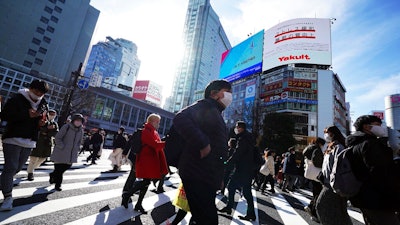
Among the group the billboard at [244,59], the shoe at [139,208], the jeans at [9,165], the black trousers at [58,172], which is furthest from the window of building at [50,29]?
the shoe at [139,208]

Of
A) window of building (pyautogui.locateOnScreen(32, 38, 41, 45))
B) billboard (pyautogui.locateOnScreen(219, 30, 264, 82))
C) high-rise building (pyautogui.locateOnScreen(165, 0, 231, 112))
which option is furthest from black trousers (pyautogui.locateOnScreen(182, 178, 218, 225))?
high-rise building (pyautogui.locateOnScreen(165, 0, 231, 112))

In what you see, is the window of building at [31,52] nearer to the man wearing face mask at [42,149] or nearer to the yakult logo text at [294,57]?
the yakult logo text at [294,57]

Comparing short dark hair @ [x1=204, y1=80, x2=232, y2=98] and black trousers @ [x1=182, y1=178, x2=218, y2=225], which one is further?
short dark hair @ [x1=204, y1=80, x2=232, y2=98]

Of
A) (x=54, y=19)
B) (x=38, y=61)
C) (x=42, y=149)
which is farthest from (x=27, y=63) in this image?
(x=42, y=149)

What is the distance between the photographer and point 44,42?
4719 centimetres

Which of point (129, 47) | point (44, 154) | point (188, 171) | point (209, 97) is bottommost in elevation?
point (44, 154)

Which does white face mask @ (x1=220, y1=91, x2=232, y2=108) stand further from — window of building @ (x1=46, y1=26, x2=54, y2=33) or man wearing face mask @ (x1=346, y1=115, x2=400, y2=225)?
window of building @ (x1=46, y1=26, x2=54, y2=33)

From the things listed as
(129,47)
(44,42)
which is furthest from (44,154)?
(129,47)

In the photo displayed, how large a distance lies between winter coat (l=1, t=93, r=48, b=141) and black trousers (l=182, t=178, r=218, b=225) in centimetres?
255

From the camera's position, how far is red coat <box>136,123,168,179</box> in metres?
3.37

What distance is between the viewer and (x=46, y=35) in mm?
47625

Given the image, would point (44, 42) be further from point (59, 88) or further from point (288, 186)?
point (288, 186)

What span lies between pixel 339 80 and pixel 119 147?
55072 millimetres

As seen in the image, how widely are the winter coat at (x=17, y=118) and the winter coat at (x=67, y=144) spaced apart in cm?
138
